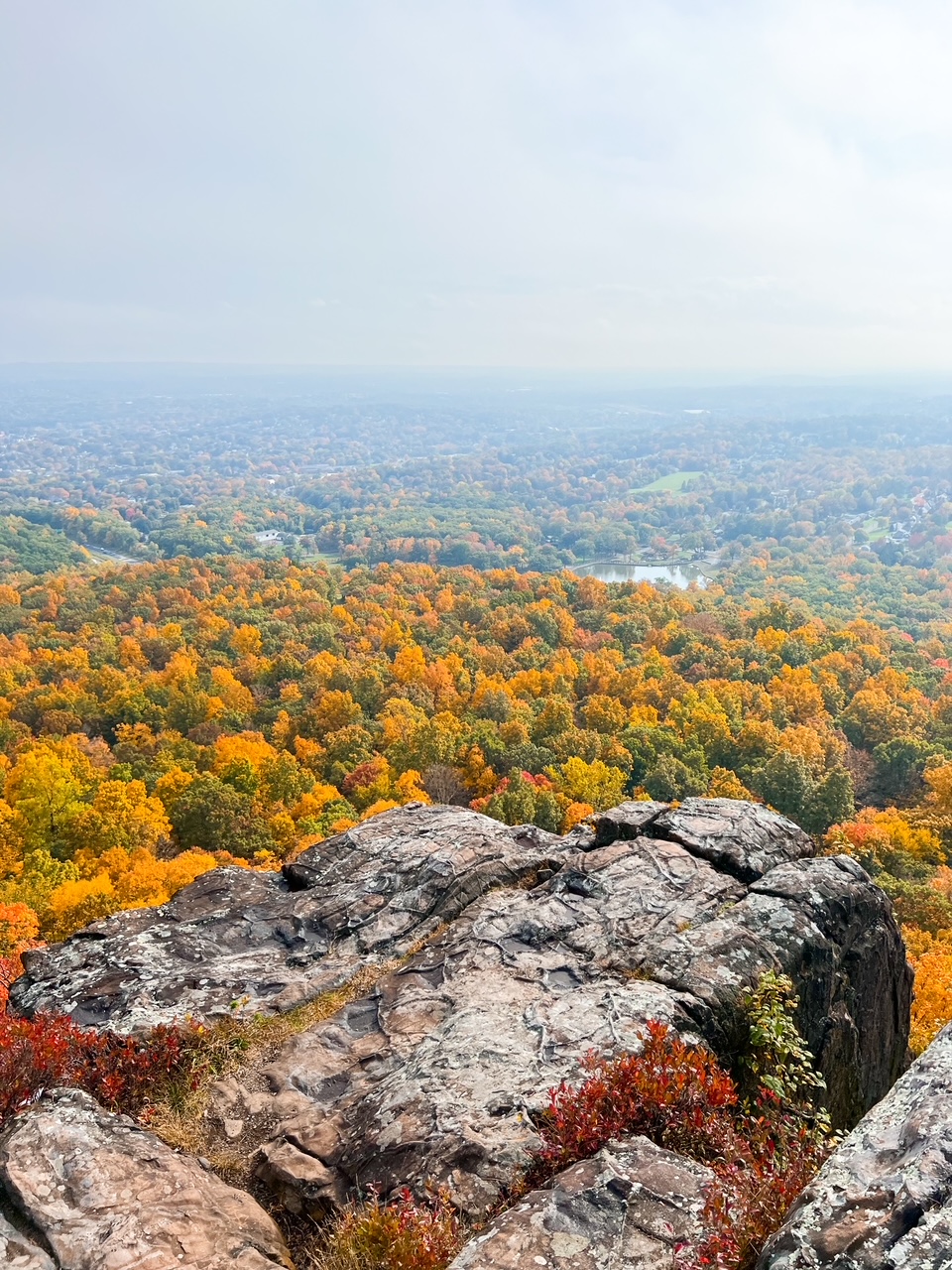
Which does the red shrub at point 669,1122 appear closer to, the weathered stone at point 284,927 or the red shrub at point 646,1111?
the red shrub at point 646,1111

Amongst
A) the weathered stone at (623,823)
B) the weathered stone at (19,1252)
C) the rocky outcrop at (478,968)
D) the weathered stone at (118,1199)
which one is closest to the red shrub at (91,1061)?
the weathered stone at (118,1199)

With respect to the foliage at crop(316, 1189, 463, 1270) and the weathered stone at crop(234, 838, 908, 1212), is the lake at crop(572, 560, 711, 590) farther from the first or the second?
the foliage at crop(316, 1189, 463, 1270)

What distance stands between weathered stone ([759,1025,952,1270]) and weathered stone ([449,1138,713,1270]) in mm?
1451

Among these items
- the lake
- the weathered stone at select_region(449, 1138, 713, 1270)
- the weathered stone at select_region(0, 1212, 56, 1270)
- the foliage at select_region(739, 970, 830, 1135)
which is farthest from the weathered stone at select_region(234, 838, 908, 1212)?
the lake

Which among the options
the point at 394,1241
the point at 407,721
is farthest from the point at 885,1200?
the point at 407,721

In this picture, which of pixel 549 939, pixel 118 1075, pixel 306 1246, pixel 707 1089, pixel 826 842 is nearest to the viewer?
pixel 306 1246

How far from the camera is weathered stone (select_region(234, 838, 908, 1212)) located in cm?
811

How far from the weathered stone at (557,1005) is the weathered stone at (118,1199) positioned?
1.01 meters

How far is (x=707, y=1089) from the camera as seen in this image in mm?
7523

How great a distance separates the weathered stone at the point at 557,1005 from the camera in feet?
26.6

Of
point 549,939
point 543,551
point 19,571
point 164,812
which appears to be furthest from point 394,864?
point 543,551

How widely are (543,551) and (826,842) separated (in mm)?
144180

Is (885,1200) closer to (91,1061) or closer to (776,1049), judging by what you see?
(776,1049)

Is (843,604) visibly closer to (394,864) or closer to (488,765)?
(488,765)
